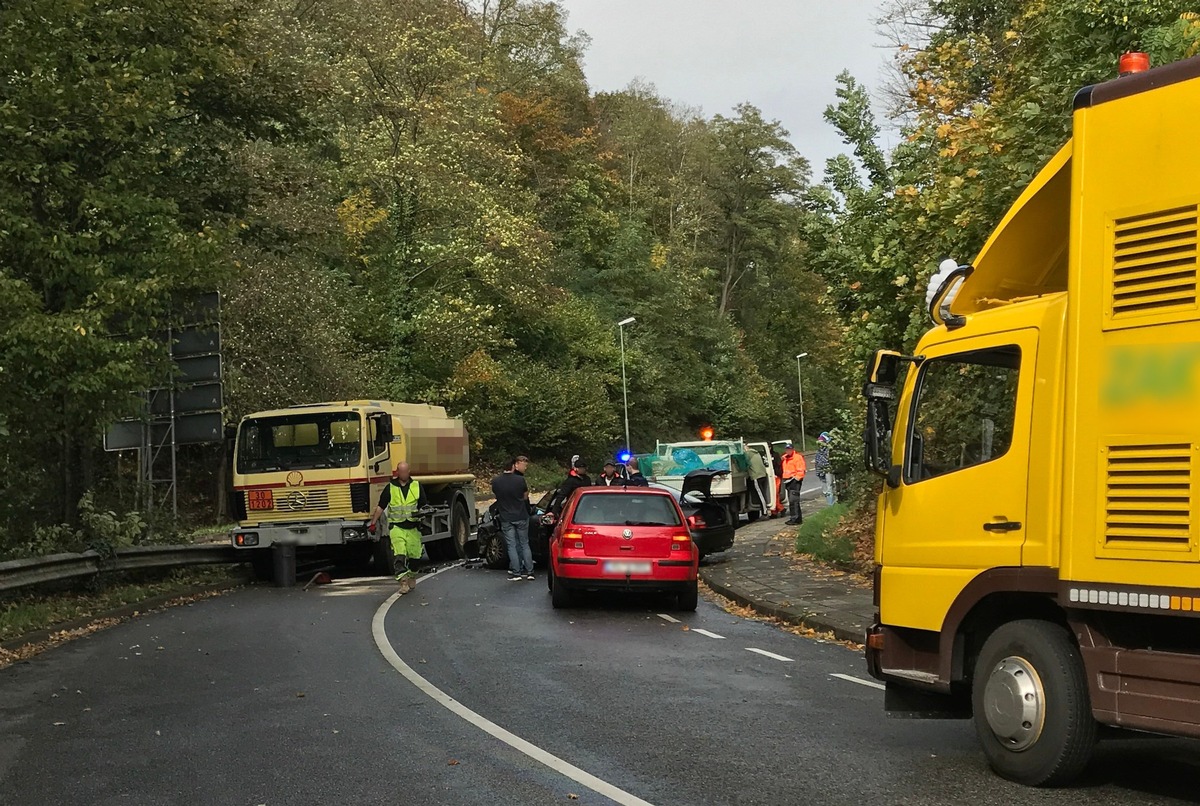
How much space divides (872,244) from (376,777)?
11.8 metres

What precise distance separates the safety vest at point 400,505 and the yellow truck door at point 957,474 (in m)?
11.0

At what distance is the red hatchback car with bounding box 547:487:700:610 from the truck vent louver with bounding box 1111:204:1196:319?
9128 mm

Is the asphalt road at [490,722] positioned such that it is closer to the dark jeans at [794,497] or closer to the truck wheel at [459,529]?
the truck wheel at [459,529]

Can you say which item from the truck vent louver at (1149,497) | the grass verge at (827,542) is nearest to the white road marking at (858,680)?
the truck vent louver at (1149,497)

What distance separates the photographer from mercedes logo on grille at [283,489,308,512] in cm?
2002

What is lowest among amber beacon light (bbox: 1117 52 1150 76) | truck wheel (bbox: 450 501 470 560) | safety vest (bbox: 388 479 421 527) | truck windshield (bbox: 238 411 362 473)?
truck wheel (bbox: 450 501 470 560)

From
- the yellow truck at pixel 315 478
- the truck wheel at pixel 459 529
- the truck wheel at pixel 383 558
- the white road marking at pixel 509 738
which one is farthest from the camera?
the truck wheel at pixel 459 529

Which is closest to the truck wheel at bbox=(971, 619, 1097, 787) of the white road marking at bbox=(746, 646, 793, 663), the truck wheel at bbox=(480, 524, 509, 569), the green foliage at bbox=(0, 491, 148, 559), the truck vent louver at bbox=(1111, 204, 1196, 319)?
the truck vent louver at bbox=(1111, 204, 1196, 319)

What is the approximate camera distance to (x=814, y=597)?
15.3 m

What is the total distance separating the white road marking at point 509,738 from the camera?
635 cm

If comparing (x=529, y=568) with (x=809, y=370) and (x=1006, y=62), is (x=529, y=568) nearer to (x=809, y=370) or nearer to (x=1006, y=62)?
(x=1006, y=62)

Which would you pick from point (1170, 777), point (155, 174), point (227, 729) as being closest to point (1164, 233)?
point (1170, 777)

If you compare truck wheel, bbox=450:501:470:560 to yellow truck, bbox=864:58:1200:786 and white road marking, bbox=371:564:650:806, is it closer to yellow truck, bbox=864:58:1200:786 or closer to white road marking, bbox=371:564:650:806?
white road marking, bbox=371:564:650:806

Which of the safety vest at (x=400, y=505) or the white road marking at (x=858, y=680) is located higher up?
the safety vest at (x=400, y=505)
